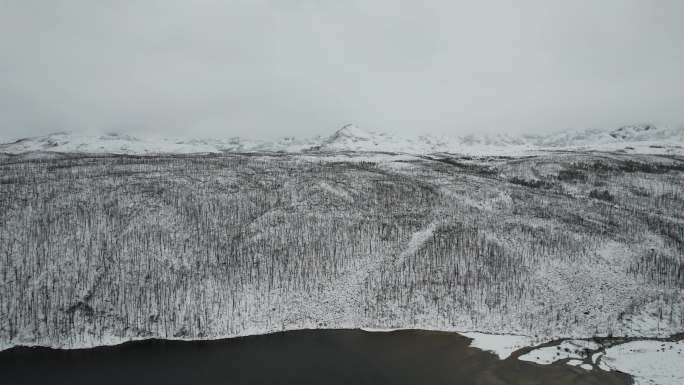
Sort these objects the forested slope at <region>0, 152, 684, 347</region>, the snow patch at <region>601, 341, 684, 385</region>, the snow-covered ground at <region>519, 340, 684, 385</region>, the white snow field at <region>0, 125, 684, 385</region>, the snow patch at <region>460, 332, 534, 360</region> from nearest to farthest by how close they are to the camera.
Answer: the snow patch at <region>601, 341, 684, 385</region> < the snow-covered ground at <region>519, 340, 684, 385</region> < the snow patch at <region>460, 332, 534, 360</region> < the white snow field at <region>0, 125, 684, 385</region> < the forested slope at <region>0, 152, 684, 347</region>

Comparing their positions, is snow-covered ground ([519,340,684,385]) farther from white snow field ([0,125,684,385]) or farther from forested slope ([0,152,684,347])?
forested slope ([0,152,684,347])

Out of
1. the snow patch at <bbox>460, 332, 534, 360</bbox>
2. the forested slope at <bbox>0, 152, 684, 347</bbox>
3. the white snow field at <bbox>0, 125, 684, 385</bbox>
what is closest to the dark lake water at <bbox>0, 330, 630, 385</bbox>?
the snow patch at <bbox>460, 332, 534, 360</bbox>

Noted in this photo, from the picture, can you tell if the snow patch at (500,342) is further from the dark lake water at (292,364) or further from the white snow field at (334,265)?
the dark lake water at (292,364)

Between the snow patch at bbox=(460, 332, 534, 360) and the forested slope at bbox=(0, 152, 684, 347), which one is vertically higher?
the forested slope at bbox=(0, 152, 684, 347)

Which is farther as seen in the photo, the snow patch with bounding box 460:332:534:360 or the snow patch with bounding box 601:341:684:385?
the snow patch with bounding box 460:332:534:360

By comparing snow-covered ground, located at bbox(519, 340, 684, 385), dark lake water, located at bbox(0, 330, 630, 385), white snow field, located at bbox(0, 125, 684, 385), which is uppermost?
white snow field, located at bbox(0, 125, 684, 385)

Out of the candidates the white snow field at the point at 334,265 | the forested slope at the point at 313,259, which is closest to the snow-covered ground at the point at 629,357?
the white snow field at the point at 334,265

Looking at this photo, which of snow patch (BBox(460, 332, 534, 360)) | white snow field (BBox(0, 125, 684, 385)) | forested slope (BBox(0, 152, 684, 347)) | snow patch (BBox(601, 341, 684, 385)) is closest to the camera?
snow patch (BBox(601, 341, 684, 385))
